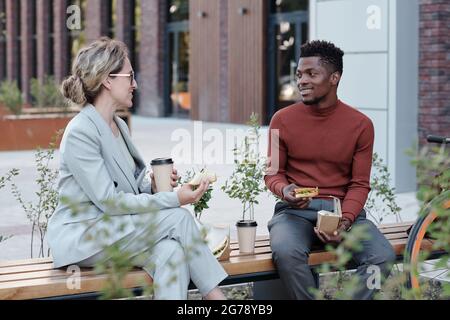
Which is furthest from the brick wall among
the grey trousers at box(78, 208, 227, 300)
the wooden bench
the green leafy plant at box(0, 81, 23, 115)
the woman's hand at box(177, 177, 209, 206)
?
the green leafy plant at box(0, 81, 23, 115)

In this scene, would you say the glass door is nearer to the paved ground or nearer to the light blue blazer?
the paved ground

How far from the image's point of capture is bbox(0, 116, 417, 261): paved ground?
780cm

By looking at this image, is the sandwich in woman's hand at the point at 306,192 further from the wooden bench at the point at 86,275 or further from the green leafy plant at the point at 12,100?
the green leafy plant at the point at 12,100

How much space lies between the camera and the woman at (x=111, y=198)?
3.51 m

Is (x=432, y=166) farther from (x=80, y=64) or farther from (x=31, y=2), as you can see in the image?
(x=31, y=2)

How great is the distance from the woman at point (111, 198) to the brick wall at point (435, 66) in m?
6.59

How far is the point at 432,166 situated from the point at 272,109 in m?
18.5

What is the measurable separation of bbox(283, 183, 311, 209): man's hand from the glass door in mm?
16606

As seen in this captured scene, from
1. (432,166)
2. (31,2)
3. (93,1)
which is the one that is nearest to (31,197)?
(432,166)

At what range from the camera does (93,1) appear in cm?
2961

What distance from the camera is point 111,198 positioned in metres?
3.61

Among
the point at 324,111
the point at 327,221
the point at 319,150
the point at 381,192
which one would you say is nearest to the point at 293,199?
the point at 327,221

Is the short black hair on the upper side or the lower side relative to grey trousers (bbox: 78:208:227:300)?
upper

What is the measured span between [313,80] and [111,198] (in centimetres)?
123
